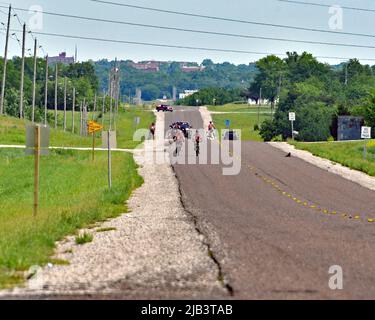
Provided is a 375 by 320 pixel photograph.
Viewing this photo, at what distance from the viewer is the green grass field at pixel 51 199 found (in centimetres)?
1491

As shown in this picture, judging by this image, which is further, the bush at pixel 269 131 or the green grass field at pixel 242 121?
the green grass field at pixel 242 121

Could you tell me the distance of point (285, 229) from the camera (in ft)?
62.3

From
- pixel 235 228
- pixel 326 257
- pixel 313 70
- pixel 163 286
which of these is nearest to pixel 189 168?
pixel 235 228

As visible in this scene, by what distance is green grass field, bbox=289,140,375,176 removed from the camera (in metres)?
43.7

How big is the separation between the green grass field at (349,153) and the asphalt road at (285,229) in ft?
12.4

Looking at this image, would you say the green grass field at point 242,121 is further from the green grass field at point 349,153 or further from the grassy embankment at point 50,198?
the grassy embankment at point 50,198

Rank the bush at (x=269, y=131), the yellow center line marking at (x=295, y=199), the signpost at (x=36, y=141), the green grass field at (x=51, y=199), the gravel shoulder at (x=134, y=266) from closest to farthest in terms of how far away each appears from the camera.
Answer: the gravel shoulder at (x=134, y=266) < the green grass field at (x=51, y=199) < the yellow center line marking at (x=295, y=199) < the signpost at (x=36, y=141) < the bush at (x=269, y=131)

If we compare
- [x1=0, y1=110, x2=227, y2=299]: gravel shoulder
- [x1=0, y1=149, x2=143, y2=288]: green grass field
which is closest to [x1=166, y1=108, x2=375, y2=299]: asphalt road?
[x1=0, y1=110, x2=227, y2=299]: gravel shoulder

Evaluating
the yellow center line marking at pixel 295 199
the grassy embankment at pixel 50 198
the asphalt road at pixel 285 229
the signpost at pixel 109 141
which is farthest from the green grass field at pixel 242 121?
the signpost at pixel 109 141

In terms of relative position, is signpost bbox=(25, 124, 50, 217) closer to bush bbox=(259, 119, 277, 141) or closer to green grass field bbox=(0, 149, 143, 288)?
green grass field bbox=(0, 149, 143, 288)

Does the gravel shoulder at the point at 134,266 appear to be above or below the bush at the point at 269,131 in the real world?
below

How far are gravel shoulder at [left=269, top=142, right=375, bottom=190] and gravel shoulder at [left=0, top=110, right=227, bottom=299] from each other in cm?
1763

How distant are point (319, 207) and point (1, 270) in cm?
1456
